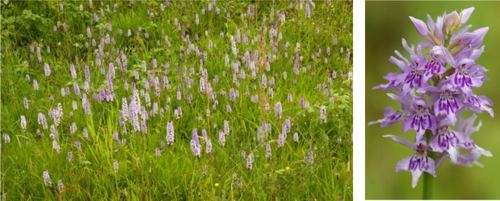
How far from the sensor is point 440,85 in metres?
1.84

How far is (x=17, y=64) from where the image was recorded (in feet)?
12.2

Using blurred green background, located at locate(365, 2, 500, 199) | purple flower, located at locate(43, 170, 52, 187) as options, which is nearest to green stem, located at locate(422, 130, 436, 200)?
blurred green background, located at locate(365, 2, 500, 199)

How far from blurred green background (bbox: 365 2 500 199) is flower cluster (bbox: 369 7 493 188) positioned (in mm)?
286

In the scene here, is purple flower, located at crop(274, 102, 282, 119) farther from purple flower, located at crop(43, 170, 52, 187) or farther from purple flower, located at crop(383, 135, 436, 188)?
purple flower, located at crop(43, 170, 52, 187)

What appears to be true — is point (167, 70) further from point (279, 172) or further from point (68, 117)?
point (279, 172)

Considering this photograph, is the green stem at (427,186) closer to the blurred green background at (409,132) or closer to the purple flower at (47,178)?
the blurred green background at (409,132)

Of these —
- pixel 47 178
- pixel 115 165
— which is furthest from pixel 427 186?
pixel 47 178

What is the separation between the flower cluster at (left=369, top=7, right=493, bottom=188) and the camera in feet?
5.94

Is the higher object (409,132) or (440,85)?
(440,85)

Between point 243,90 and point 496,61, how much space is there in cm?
142

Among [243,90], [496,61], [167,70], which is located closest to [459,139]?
[496,61]

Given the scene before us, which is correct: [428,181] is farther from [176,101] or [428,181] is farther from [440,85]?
[176,101]

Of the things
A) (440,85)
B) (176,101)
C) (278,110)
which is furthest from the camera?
(176,101)

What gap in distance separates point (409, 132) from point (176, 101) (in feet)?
4.94
